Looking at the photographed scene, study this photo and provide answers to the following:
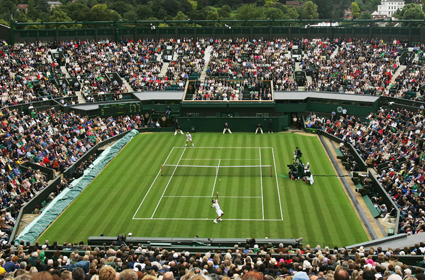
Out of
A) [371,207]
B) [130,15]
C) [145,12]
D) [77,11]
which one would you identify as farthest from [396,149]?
[130,15]

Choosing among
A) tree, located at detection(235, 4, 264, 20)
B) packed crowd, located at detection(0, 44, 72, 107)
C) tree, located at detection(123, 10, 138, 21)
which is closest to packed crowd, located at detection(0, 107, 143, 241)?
packed crowd, located at detection(0, 44, 72, 107)

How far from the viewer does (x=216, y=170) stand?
1676 inches

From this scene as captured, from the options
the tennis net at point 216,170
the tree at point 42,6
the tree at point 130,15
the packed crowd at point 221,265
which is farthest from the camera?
the tree at point 42,6

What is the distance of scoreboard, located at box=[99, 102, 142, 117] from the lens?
Result: 184ft

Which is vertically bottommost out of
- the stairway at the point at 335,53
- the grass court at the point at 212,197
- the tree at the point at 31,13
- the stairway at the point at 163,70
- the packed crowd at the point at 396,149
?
the grass court at the point at 212,197

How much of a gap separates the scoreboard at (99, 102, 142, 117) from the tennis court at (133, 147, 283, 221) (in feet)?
37.6

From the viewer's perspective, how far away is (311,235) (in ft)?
99.8

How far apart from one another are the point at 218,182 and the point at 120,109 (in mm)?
21797

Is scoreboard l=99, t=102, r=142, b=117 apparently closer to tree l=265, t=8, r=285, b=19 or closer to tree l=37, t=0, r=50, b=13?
tree l=265, t=8, r=285, b=19

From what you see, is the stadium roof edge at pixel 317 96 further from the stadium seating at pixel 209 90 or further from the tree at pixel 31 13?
the tree at pixel 31 13

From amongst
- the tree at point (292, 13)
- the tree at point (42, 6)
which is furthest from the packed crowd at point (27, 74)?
the tree at point (42, 6)

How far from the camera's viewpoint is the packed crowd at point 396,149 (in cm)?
3089

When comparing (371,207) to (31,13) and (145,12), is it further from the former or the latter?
(31,13)

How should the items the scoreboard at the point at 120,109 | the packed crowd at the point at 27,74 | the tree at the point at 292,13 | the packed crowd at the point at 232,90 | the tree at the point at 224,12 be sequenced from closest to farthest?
1. the packed crowd at the point at 27,74
2. the scoreboard at the point at 120,109
3. the packed crowd at the point at 232,90
4. the tree at the point at 224,12
5. the tree at the point at 292,13
